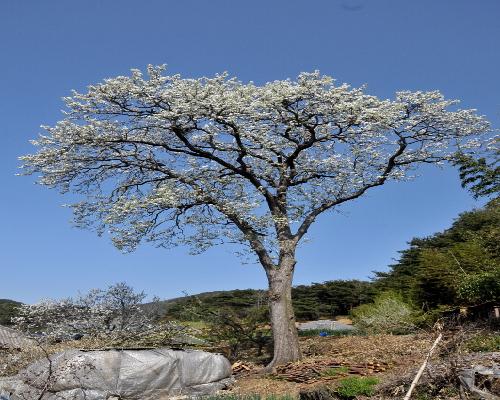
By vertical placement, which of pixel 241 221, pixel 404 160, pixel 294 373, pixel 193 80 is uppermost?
pixel 193 80

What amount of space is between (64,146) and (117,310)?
582cm

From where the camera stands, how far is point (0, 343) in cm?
1880

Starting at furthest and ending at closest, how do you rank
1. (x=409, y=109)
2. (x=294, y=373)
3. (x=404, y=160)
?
(x=404, y=160)
(x=409, y=109)
(x=294, y=373)

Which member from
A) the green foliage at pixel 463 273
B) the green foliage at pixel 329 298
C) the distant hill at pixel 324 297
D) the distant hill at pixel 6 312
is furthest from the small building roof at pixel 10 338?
the green foliage at pixel 329 298

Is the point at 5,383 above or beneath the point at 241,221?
beneath

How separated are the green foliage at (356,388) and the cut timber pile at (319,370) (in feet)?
7.43

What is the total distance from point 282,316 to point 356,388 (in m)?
6.33

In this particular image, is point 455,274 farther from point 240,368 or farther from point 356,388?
point 356,388

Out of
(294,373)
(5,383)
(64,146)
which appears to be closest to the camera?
(5,383)

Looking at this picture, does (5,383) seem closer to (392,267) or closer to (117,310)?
(117,310)

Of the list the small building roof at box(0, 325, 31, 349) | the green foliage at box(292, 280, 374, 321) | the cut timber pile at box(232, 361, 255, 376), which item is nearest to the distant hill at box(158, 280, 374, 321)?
the green foliage at box(292, 280, 374, 321)

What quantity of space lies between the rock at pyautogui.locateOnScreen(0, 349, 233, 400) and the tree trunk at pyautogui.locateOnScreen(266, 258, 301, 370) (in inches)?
114

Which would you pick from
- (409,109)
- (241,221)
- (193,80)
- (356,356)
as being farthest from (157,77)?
(356,356)

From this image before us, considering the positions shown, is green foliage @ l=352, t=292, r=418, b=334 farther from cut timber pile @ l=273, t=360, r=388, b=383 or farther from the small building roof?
the small building roof
